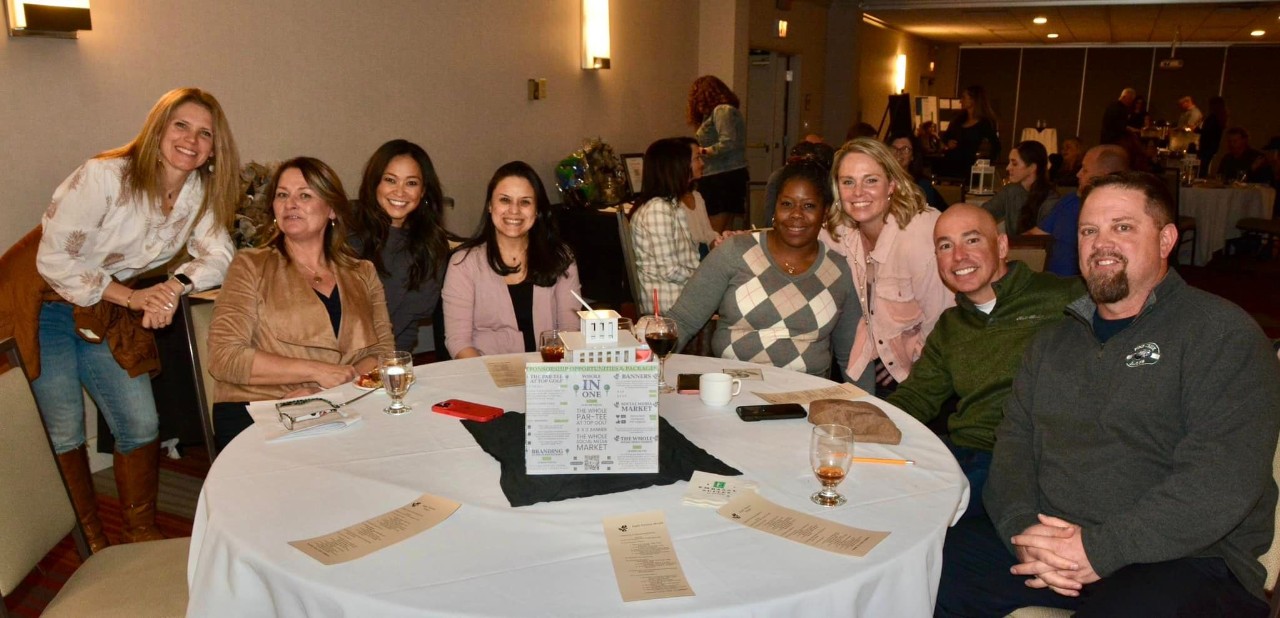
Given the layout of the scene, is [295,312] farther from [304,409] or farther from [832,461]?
[832,461]

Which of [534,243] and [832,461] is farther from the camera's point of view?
[534,243]

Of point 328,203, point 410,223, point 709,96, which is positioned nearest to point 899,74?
point 709,96

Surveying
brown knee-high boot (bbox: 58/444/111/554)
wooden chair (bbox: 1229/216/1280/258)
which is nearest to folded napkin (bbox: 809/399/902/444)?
brown knee-high boot (bbox: 58/444/111/554)

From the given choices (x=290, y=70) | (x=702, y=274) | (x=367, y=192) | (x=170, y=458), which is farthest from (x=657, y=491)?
(x=290, y=70)

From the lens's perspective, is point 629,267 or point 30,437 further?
point 629,267

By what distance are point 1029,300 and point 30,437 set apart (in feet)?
7.74

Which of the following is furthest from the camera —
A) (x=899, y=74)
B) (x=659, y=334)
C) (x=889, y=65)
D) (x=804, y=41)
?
(x=899, y=74)

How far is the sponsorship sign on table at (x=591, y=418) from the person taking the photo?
5.52 feet

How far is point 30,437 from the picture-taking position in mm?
1849

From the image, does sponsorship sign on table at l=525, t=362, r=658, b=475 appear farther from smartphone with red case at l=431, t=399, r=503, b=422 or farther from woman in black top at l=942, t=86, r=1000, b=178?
woman in black top at l=942, t=86, r=1000, b=178

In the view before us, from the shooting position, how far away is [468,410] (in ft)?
6.91

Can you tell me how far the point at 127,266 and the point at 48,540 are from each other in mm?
1351

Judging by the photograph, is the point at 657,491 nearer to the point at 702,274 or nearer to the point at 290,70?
the point at 702,274

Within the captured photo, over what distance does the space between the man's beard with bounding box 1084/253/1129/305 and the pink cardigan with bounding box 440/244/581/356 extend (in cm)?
177
